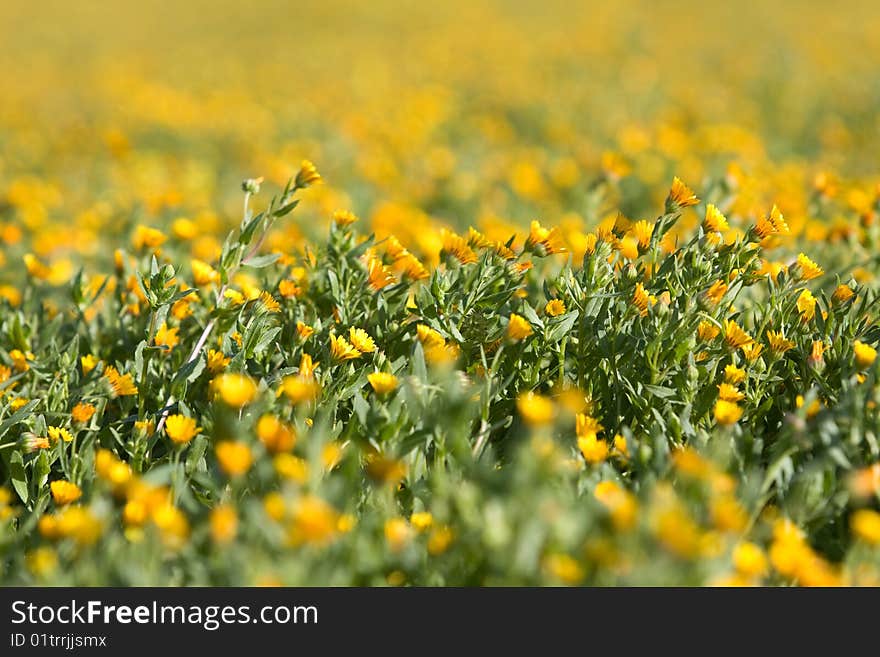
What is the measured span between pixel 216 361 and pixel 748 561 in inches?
57.5

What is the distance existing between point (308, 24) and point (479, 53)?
513 centimetres

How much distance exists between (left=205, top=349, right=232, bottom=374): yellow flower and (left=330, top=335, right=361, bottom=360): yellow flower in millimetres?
308

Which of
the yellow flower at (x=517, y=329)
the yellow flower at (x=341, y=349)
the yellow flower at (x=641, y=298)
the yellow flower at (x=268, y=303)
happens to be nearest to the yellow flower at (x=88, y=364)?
the yellow flower at (x=268, y=303)

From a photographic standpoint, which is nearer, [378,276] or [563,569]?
[563,569]

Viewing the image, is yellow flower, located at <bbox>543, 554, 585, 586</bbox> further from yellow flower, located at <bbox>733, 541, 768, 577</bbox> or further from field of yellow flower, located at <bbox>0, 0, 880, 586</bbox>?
yellow flower, located at <bbox>733, 541, 768, 577</bbox>

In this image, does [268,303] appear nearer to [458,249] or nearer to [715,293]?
[458,249]

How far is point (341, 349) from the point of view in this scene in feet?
7.59

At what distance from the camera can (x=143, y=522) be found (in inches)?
68.4

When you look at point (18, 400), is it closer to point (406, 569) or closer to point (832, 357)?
point (406, 569)

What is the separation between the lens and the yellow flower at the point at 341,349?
2305 mm

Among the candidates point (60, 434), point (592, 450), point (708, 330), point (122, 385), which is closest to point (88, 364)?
point (122, 385)
